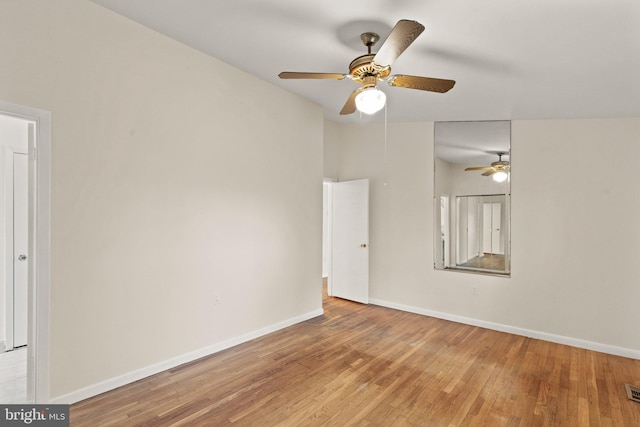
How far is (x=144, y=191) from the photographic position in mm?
2830

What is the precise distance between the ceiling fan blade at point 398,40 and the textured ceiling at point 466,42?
30cm

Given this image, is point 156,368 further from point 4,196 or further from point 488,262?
point 488,262

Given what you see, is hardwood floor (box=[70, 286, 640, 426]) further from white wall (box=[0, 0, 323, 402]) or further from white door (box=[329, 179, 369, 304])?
white door (box=[329, 179, 369, 304])

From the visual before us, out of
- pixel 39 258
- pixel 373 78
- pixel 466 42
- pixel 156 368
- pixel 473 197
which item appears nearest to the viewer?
pixel 39 258

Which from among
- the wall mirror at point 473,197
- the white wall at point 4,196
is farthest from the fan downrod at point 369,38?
the white wall at point 4,196

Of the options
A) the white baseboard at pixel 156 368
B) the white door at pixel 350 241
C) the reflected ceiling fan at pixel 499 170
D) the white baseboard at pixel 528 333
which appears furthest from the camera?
the white door at pixel 350 241

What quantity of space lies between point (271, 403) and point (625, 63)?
12.3ft

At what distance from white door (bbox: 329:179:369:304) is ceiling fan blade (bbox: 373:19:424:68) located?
2989 millimetres

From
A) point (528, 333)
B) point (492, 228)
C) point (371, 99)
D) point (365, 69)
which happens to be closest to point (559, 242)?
point (492, 228)

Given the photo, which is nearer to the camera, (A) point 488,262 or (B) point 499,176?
(B) point 499,176

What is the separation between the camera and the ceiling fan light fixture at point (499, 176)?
412 centimetres

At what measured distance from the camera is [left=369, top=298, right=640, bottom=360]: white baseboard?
11.5ft

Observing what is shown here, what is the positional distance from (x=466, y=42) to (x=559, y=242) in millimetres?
2697

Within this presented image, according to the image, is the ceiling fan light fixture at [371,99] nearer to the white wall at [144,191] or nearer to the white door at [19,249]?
the white wall at [144,191]
